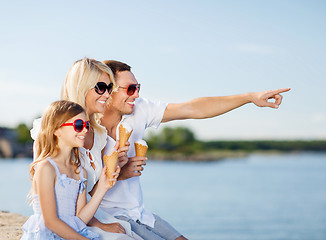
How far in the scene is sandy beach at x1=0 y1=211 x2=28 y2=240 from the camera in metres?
5.39

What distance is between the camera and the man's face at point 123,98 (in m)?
3.79

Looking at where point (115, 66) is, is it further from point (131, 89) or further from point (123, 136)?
point (123, 136)

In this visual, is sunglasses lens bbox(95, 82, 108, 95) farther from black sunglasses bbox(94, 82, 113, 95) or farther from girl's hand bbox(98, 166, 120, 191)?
girl's hand bbox(98, 166, 120, 191)

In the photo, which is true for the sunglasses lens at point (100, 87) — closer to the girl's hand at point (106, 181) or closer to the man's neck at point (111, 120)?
the man's neck at point (111, 120)

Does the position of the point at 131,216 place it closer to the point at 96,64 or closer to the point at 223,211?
the point at 96,64

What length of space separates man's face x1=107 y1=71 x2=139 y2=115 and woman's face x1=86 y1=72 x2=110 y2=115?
0.79 feet

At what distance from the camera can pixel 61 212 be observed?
307 cm

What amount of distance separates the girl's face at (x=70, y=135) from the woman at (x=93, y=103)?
0.78 ft

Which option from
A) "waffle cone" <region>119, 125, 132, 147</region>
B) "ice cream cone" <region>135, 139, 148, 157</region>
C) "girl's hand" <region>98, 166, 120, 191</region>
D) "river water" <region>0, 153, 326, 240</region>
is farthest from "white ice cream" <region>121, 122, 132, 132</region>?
"river water" <region>0, 153, 326, 240</region>

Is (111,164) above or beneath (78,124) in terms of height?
beneath

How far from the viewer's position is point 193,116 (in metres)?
4.30

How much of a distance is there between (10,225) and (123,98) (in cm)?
316

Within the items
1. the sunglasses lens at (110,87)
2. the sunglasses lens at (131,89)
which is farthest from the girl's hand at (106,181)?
the sunglasses lens at (131,89)

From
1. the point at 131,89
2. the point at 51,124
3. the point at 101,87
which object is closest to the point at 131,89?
the point at 131,89
